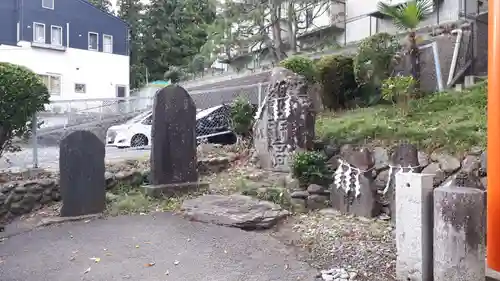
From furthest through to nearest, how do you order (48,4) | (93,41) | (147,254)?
(93,41), (48,4), (147,254)

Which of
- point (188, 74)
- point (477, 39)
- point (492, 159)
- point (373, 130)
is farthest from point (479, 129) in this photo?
point (188, 74)

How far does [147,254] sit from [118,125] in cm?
936

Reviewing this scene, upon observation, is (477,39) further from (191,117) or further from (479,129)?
(191,117)

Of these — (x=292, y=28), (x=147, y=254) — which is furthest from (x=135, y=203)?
(x=292, y=28)

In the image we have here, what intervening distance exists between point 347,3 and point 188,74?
36.8 ft

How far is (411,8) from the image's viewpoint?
383 inches

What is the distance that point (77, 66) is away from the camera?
76.7 feet

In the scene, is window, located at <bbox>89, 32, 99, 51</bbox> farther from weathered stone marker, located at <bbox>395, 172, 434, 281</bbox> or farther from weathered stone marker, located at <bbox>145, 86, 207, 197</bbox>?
weathered stone marker, located at <bbox>395, 172, 434, 281</bbox>

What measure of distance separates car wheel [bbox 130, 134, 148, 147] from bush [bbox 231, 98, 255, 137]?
3.77 m

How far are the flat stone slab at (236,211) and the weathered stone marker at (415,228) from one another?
2.17 meters

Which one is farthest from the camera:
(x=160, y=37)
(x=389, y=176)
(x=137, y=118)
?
(x=160, y=37)

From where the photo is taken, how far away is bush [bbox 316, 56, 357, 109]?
432 inches

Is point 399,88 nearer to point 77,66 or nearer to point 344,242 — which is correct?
point 344,242

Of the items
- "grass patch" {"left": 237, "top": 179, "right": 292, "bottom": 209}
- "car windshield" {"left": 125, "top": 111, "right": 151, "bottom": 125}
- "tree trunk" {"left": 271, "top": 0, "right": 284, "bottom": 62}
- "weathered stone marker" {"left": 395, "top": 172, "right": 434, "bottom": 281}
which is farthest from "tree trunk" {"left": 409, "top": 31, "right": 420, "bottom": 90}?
"tree trunk" {"left": 271, "top": 0, "right": 284, "bottom": 62}
